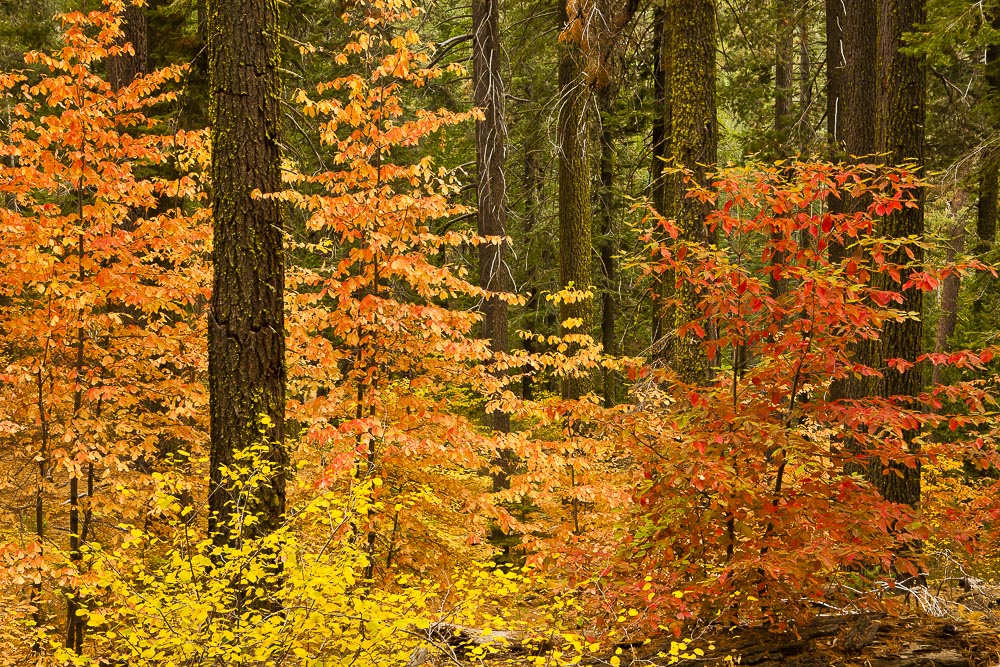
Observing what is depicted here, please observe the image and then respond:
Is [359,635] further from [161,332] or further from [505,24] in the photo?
[505,24]

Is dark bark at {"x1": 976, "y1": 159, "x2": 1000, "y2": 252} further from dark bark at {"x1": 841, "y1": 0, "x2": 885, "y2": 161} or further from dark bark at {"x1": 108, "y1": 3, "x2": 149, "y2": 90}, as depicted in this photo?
dark bark at {"x1": 108, "y1": 3, "x2": 149, "y2": 90}

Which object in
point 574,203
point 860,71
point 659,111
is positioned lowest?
point 574,203

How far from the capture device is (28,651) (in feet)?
29.8

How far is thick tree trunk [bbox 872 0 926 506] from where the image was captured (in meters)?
7.70

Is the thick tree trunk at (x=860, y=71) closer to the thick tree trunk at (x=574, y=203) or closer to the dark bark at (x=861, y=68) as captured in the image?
the dark bark at (x=861, y=68)

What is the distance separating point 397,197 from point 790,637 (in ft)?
16.9

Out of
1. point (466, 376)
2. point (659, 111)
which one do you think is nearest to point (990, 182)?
point (659, 111)

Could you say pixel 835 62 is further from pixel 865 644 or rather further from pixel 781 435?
pixel 865 644

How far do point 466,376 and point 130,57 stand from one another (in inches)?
302

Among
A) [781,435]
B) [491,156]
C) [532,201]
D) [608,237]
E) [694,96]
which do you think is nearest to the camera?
[781,435]

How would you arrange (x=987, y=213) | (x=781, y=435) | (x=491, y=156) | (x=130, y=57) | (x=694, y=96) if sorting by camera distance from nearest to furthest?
(x=781, y=435)
(x=694, y=96)
(x=130, y=57)
(x=491, y=156)
(x=987, y=213)

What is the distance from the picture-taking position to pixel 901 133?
7.75 m

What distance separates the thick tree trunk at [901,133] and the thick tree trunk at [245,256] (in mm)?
5956

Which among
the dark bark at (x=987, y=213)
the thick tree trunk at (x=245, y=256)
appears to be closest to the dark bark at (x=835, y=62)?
the dark bark at (x=987, y=213)
